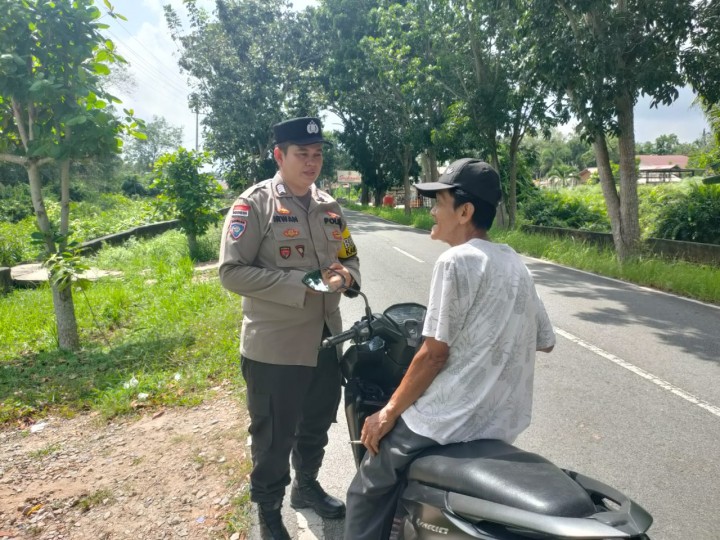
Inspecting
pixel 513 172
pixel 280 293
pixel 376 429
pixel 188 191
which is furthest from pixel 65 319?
pixel 513 172

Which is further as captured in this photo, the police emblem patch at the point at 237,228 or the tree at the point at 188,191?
the tree at the point at 188,191

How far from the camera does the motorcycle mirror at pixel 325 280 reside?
2449 mm

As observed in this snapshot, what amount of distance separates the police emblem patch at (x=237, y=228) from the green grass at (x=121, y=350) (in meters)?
2.71

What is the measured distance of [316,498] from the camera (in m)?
3.16

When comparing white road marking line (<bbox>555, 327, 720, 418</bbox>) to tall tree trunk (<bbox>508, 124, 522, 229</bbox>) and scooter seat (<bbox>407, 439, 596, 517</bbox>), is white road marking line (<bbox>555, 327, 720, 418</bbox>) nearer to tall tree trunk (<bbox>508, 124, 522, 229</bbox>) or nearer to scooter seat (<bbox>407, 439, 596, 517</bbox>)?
scooter seat (<bbox>407, 439, 596, 517</bbox>)

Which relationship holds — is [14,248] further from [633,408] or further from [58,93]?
[633,408]

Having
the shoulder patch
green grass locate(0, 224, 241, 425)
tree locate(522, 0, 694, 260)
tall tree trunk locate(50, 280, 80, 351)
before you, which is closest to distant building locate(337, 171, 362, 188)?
tree locate(522, 0, 694, 260)

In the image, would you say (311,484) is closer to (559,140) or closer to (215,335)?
(215,335)

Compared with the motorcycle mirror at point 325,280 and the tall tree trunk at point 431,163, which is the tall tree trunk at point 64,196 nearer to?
the motorcycle mirror at point 325,280

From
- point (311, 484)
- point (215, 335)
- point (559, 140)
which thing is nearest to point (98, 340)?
point (215, 335)

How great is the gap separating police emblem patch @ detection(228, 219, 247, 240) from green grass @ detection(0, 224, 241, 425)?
8.91 feet

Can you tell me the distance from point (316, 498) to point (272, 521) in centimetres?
39

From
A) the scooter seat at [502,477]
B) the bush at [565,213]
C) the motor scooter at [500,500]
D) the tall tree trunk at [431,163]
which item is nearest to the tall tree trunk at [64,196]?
the motor scooter at [500,500]

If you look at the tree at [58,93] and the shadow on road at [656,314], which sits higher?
the tree at [58,93]
